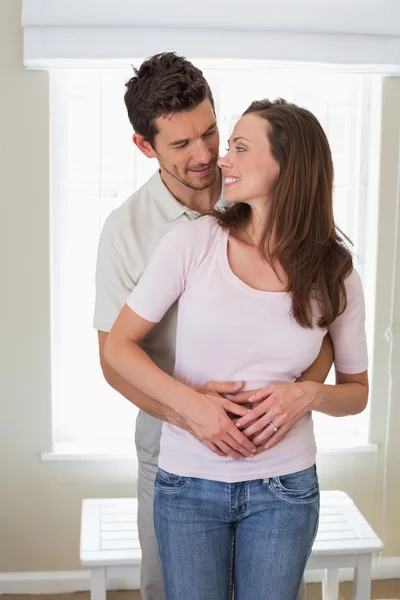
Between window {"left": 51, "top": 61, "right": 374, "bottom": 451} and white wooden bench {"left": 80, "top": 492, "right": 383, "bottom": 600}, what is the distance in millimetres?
366

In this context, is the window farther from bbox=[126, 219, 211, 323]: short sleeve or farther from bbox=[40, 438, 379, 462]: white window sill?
bbox=[126, 219, 211, 323]: short sleeve

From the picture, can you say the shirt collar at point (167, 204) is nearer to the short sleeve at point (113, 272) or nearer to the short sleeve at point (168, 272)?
the short sleeve at point (113, 272)

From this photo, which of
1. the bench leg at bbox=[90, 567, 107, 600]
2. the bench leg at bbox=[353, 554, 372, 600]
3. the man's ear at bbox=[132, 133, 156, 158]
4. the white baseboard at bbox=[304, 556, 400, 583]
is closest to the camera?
the man's ear at bbox=[132, 133, 156, 158]

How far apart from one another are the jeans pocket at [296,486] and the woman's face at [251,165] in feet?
1.84

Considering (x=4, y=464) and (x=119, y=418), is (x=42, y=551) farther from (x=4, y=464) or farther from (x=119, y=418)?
(x=119, y=418)

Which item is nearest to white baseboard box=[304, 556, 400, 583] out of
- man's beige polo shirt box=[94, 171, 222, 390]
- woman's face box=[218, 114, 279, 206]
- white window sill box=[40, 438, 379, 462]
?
white window sill box=[40, 438, 379, 462]

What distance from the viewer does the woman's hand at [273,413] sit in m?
1.57

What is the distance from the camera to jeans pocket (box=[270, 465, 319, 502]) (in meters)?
1.59

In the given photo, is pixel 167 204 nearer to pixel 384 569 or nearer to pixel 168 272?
pixel 168 272

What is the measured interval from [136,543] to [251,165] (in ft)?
4.62

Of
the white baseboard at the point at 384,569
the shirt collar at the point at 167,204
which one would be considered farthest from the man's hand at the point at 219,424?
the white baseboard at the point at 384,569

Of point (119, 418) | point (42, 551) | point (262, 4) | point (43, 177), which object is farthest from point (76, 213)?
Answer: point (42, 551)

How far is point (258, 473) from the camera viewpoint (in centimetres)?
159

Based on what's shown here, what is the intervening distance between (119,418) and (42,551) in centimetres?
58
